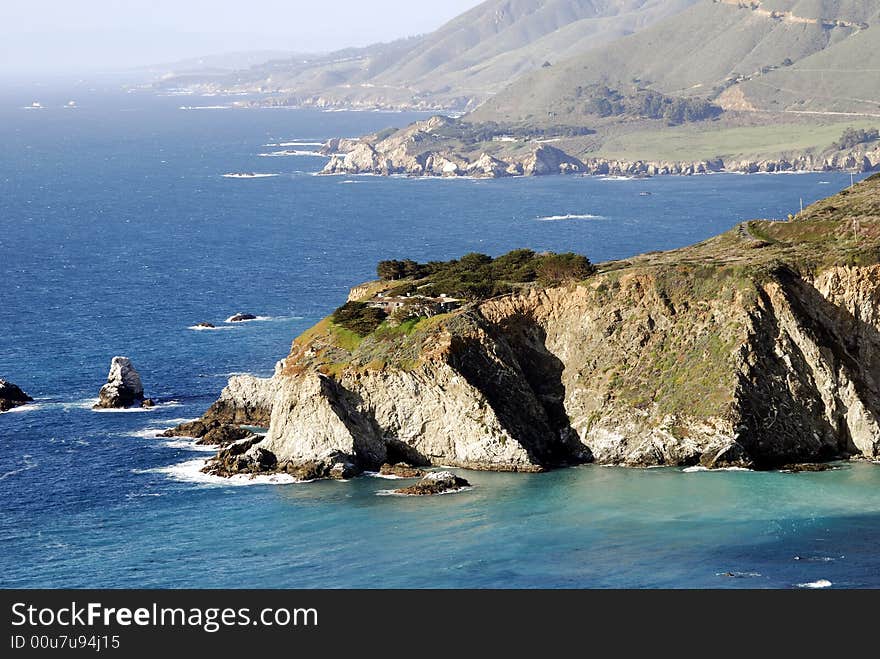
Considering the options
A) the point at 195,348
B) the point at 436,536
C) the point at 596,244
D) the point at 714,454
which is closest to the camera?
the point at 436,536

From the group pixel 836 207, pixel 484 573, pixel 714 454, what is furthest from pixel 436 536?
Answer: pixel 836 207

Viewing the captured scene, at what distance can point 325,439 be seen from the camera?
83438 millimetres

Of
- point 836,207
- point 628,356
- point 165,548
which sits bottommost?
point 165,548

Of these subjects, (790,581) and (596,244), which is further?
(596,244)

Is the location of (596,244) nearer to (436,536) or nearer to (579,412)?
(579,412)

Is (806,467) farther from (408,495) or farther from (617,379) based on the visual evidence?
(408,495)

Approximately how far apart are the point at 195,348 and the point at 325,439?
39.7 meters

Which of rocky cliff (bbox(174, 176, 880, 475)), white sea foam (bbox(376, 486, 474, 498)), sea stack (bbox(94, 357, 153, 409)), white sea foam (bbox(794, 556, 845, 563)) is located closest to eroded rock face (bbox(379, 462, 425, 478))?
rocky cliff (bbox(174, 176, 880, 475))

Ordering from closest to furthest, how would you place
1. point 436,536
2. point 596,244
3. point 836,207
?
point 436,536, point 836,207, point 596,244

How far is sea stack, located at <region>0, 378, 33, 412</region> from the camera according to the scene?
10082 centimetres

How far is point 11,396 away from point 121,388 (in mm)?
7899

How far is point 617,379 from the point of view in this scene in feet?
280

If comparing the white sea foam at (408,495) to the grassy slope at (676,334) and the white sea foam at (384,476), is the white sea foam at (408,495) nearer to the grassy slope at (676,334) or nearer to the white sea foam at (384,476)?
the white sea foam at (384,476)

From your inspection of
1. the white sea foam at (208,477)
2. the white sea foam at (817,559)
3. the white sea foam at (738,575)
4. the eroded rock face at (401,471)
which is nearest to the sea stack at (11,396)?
the white sea foam at (208,477)
